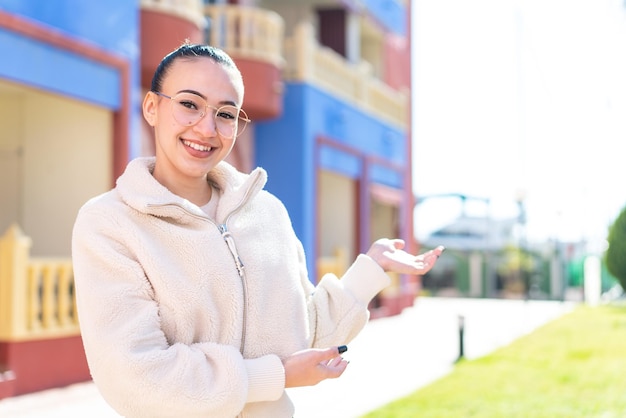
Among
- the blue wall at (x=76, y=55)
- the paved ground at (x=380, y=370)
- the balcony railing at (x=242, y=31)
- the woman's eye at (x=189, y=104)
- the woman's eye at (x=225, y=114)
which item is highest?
A: the balcony railing at (x=242, y=31)

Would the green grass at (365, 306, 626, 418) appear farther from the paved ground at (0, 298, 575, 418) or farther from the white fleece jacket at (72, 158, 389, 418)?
the white fleece jacket at (72, 158, 389, 418)

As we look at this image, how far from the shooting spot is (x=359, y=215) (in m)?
19.9

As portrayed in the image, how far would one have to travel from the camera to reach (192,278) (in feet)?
7.09

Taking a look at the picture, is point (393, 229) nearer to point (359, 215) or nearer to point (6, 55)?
point (359, 215)

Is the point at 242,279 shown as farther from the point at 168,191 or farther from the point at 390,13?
the point at 390,13

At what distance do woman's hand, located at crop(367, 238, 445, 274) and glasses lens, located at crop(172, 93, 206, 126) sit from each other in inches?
29.4

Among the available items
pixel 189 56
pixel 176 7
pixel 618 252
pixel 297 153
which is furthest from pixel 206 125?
pixel 297 153

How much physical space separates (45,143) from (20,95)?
2.05ft

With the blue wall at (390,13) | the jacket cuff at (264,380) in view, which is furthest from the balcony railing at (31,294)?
the blue wall at (390,13)

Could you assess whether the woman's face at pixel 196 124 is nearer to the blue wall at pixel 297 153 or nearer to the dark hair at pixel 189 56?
the dark hair at pixel 189 56

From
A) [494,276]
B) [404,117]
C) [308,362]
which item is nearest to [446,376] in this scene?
[308,362]

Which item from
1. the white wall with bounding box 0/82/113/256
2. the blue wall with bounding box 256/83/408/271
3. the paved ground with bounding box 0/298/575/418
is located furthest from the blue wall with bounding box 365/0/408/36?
the white wall with bounding box 0/82/113/256

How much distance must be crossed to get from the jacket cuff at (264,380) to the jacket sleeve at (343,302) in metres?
0.43

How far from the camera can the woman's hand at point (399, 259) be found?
2.67 meters
